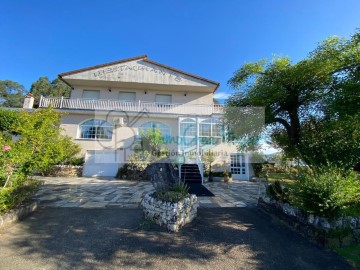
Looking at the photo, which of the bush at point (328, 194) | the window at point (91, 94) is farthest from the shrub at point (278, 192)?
the window at point (91, 94)

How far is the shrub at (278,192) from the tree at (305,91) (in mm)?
1150

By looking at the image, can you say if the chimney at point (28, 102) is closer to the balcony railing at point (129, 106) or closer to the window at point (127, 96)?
the balcony railing at point (129, 106)

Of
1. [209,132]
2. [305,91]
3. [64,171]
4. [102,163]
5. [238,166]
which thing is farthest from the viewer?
[238,166]

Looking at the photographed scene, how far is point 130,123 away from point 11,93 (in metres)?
36.1

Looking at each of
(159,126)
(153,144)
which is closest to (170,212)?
(153,144)

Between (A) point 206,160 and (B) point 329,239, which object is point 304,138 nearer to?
(B) point 329,239

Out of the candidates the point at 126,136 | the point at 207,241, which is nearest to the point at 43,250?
the point at 207,241

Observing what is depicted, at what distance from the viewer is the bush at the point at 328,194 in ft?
12.7

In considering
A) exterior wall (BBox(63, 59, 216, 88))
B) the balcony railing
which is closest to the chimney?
the balcony railing

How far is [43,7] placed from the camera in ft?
30.2

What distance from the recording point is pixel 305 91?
5945 mm

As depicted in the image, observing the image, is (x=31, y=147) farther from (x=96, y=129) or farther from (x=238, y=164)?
(x=238, y=164)

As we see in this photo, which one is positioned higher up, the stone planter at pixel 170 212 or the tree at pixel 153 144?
the tree at pixel 153 144

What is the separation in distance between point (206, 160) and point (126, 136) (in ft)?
21.8
